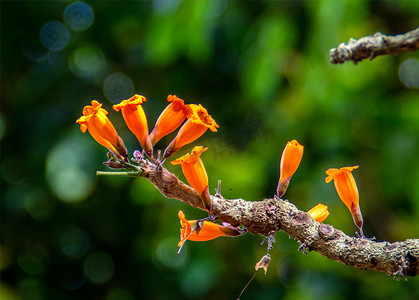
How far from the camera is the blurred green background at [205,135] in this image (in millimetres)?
3480

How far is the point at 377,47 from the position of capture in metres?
0.74

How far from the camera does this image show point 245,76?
3719 millimetres

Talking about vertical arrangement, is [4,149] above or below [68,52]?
below

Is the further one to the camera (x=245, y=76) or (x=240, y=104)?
(x=240, y=104)

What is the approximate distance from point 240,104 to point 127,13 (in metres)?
1.22

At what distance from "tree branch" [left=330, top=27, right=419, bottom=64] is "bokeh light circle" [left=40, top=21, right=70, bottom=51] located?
4.18 meters

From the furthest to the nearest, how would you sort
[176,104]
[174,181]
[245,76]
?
1. [245,76]
2. [176,104]
3. [174,181]

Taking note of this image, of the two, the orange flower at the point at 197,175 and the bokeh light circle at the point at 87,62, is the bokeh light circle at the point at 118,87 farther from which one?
the orange flower at the point at 197,175

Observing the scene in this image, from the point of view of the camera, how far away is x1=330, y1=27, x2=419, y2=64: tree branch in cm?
70

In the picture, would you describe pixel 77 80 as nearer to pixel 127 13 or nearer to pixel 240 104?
pixel 127 13

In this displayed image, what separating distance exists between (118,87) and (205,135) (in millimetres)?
972

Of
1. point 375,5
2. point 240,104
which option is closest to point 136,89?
point 240,104

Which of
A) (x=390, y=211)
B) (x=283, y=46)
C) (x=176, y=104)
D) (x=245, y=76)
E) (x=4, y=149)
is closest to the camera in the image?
(x=176, y=104)

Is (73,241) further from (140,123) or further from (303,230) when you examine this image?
(303,230)
